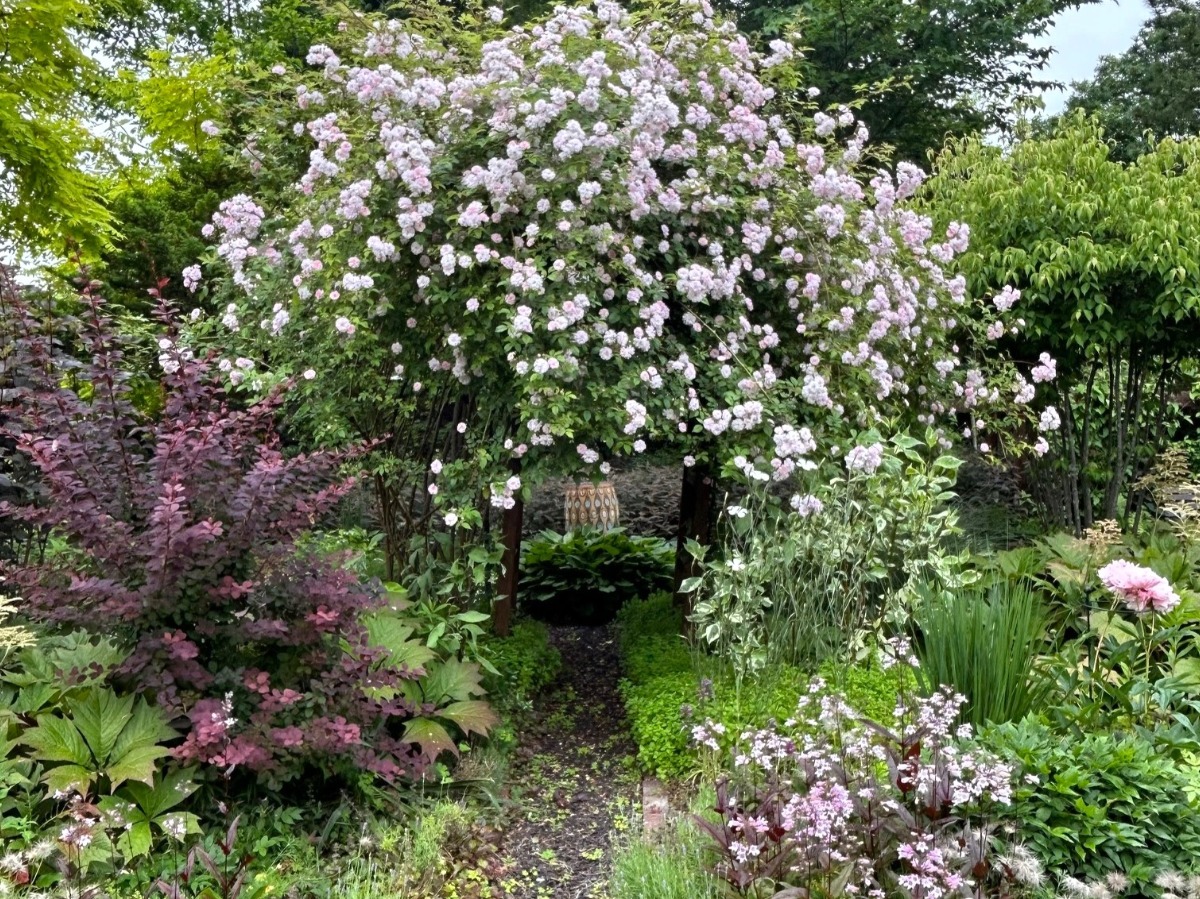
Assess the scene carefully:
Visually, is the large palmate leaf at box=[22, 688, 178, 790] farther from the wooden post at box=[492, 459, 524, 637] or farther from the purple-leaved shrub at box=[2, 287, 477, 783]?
the wooden post at box=[492, 459, 524, 637]

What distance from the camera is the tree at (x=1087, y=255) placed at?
5.86m

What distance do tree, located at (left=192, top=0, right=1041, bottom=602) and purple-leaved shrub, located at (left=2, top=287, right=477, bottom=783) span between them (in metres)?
1.00

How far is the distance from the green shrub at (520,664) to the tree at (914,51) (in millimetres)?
10537

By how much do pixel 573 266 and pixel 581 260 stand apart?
2.3 inches

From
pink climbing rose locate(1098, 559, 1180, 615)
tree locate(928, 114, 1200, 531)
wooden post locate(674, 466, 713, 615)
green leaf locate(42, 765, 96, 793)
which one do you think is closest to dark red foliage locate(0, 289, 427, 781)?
green leaf locate(42, 765, 96, 793)

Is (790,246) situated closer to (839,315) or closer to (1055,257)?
(839,315)

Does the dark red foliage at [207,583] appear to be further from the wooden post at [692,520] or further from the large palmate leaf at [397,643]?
the wooden post at [692,520]

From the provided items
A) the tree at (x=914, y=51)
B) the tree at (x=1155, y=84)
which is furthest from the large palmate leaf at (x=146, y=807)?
the tree at (x=1155, y=84)

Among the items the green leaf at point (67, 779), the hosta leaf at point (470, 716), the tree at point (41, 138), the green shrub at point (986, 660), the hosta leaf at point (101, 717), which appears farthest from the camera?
the tree at point (41, 138)

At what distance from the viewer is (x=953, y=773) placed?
2.66 m

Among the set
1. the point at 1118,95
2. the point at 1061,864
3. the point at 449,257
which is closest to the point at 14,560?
the point at 449,257

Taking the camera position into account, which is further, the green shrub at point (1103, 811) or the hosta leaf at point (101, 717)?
the hosta leaf at point (101, 717)

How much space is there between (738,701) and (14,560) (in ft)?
10.0

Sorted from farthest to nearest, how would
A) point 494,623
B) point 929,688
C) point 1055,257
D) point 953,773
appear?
point 1055,257 < point 494,623 < point 929,688 < point 953,773
